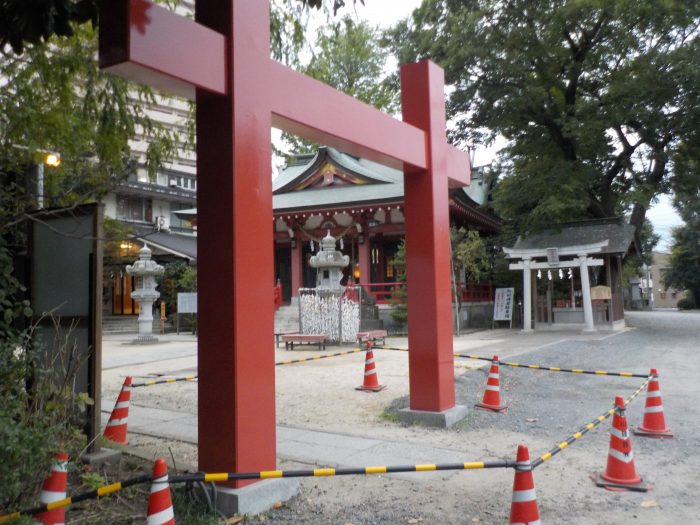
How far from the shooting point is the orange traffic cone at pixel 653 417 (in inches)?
261

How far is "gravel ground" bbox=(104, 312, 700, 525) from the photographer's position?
443cm

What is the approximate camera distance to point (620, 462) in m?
4.99

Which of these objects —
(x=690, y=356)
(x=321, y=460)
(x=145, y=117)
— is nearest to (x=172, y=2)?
(x=145, y=117)

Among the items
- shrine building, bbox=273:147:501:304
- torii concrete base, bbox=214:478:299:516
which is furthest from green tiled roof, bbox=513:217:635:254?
torii concrete base, bbox=214:478:299:516

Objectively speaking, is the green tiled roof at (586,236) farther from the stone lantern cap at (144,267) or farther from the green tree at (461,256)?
the stone lantern cap at (144,267)

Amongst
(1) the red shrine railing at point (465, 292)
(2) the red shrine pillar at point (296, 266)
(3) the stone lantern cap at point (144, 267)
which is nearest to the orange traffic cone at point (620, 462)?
(1) the red shrine railing at point (465, 292)

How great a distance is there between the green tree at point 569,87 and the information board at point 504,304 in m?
2.67

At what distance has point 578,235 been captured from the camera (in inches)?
851

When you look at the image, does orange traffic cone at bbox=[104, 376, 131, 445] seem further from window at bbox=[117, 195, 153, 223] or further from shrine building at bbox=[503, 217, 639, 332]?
window at bbox=[117, 195, 153, 223]

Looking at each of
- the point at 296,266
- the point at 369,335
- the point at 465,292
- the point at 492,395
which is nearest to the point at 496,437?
the point at 492,395

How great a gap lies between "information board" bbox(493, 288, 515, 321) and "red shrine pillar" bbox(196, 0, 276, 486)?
2022 centimetres

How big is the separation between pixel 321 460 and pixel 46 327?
9.59 feet

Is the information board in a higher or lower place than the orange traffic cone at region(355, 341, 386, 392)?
higher

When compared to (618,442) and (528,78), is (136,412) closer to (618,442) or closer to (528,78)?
(618,442)
